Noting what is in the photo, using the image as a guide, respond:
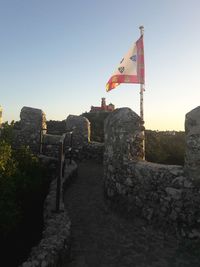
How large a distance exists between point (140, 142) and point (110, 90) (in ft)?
17.2

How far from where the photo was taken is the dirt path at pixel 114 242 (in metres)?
6.01

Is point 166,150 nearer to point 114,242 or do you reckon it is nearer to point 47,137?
point 47,137

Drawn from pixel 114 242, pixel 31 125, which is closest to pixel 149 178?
pixel 114 242

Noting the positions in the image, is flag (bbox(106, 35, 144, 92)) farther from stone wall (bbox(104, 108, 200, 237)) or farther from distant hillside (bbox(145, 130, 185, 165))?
stone wall (bbox(104, 108, 200, 237))

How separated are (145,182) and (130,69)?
6.44m

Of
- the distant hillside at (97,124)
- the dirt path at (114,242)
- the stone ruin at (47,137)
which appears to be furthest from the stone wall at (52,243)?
the distant hillside at (97,124)

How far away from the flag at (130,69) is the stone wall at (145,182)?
4.05 m

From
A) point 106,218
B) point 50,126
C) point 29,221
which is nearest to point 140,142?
point 106,218

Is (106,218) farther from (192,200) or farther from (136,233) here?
(192,200)

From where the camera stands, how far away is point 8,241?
23.0 ft

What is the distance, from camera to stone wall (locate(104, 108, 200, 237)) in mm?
6668

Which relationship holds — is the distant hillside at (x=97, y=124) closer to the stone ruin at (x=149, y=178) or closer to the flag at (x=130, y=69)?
the flag at (x=130, y=69)

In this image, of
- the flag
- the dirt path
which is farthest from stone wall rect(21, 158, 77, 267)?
the flag

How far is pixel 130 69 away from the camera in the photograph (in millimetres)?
12984
